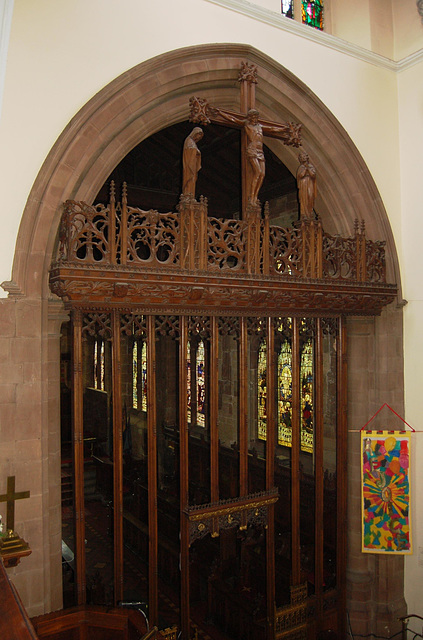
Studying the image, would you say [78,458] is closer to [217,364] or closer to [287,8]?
[217,364]

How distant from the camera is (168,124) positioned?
500 centimetres

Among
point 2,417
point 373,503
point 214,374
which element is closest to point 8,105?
point 2,417

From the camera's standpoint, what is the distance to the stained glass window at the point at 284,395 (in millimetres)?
9035

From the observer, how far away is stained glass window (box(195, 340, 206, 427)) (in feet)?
33.2

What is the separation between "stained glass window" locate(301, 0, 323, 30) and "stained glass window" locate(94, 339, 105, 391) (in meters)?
10.5

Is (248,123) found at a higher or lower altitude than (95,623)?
higher

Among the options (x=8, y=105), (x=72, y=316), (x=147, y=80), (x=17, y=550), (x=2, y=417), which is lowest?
(x=17, y=550)

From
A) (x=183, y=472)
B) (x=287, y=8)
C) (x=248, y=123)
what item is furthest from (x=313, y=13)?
(x=183, y=472)

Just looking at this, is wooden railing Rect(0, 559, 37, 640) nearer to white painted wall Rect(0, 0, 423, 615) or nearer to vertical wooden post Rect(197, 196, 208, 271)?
white painted wall Rect(0, 0, 423, 615)

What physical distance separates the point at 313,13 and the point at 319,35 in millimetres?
821

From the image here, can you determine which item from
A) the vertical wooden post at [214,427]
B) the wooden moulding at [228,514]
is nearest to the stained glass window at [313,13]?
the vertical wooden post at [214,427]

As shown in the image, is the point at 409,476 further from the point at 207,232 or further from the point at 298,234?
the point at 207,232

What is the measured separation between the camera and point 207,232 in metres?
4.60

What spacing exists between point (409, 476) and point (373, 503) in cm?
51
